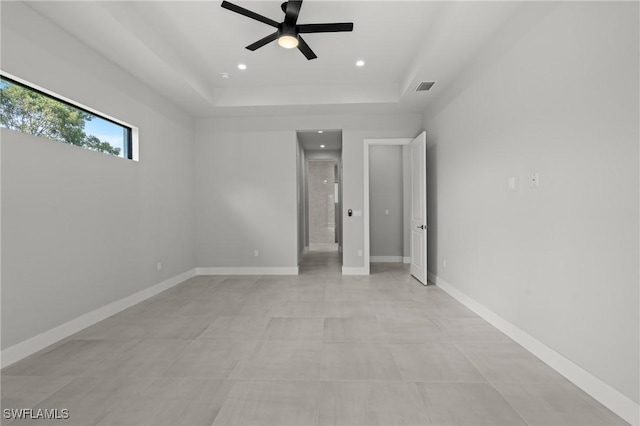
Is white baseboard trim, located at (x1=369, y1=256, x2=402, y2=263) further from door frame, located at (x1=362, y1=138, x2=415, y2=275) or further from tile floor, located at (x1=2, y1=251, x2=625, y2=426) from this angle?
tile floor, located at (x1=2, y1=251, x2=625, y2=426)

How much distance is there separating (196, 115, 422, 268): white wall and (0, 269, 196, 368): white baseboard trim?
1475 millimetres

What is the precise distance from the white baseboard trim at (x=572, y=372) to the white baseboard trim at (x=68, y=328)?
402 cm

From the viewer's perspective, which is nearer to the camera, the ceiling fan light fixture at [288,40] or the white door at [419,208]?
the ceiling fan light fixture at [288,40]

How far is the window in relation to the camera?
7.80ft

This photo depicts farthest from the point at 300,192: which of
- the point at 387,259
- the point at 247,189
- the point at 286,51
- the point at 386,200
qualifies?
the point at 286,51

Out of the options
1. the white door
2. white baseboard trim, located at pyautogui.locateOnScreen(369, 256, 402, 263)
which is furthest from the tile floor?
white baseboard trim, located at pyautogui.locateOnScreen(369, 256, 402, 263)

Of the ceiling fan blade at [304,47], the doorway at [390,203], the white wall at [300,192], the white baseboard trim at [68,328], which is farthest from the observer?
the doorway at [390,203]

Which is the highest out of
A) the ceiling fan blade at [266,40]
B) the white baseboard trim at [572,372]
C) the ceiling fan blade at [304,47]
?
the ceiling fan blade at [304,47]

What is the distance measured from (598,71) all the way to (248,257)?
5061 mm

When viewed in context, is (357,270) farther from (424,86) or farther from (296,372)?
(296,372)

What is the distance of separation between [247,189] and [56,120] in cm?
300

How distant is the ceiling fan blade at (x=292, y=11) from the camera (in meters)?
2.50

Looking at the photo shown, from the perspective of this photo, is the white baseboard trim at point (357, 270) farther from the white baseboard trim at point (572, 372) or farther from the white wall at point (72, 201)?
the white wall at point (72, 201)

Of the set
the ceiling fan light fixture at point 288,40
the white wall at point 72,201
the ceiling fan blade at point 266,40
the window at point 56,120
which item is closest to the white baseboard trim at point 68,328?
the white wall at point 72,201
